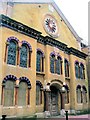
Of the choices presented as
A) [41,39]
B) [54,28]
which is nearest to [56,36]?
[54,28]

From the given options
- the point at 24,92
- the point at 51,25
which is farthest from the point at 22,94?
the point at 51,25

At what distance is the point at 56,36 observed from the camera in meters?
20.7

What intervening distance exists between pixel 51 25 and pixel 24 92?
899cm

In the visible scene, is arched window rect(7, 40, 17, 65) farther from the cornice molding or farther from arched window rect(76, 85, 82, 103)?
arched window rect(76, 85, 82, 103)

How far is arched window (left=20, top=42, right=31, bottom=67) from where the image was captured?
1543 centimetres

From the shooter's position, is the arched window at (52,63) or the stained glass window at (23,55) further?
the arched window at (52,63)

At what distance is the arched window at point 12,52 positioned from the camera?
14328mm

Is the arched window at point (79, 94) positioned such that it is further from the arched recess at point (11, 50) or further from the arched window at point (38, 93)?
the arched recess at point (11, 50)

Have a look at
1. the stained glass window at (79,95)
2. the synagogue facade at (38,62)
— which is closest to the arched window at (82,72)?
the synagogue facade at (38,62)

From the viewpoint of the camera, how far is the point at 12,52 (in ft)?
48.3

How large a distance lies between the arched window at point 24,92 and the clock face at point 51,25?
693 centimetres

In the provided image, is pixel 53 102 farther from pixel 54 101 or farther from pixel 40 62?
pixel 40 62

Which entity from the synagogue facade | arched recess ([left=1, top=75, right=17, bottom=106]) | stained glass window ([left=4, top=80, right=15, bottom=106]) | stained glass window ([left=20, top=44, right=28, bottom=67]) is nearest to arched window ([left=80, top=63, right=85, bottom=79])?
the synagogue facade

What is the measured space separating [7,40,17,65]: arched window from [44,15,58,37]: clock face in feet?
18.8
